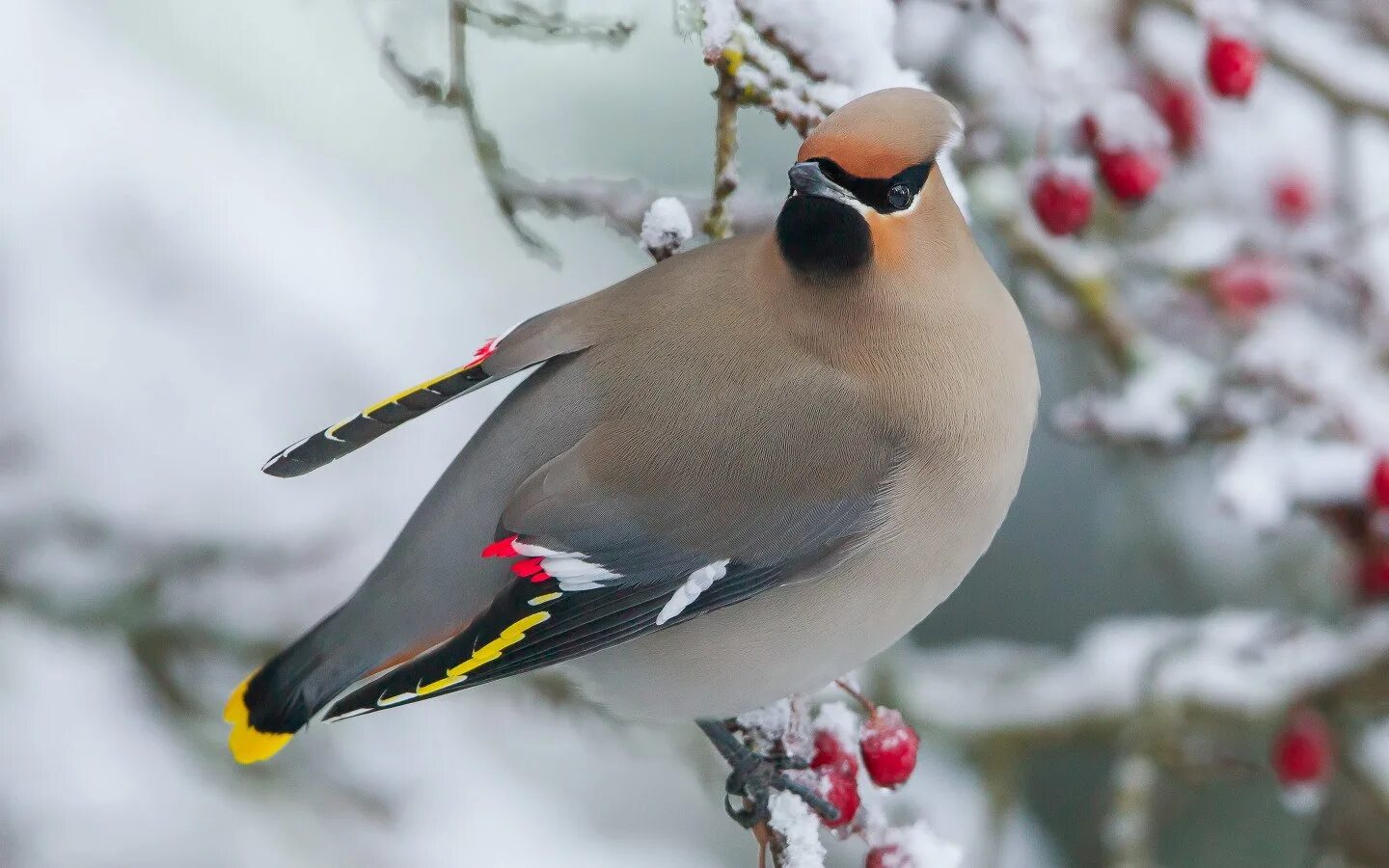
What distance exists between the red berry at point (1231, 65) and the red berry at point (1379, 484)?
80 centimetres

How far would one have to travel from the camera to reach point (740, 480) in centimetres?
239

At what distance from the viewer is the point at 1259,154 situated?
4.46 m

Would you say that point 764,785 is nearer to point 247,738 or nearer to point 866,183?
point 247,738

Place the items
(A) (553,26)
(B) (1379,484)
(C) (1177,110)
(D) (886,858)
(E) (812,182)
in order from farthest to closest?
1. (C) (1177,110)
2. (B) (1379,484)
3. (A) (553,26)
4. (D) (886,858)
5. (E) (812,182)

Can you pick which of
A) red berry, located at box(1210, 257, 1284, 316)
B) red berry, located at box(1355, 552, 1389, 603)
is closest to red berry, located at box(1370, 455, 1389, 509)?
red berry, located at box(1355, 552, 1389, 603)

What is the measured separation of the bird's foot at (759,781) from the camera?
2.47 meters

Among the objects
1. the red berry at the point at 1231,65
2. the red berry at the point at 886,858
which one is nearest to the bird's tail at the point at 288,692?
the red berry at the point at 886,858

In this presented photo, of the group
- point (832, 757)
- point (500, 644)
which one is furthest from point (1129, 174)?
point (500, 644)

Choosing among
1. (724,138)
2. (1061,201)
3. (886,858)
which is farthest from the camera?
(1061,201)

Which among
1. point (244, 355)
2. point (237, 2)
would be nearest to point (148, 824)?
point (244, 355)

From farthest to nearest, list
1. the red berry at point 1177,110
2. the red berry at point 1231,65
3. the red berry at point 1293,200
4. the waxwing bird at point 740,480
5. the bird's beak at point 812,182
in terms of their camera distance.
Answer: the red berry at point 1293,200
the red berry at point 1177,110
the red berry at point 1231,65
the waxwing bird at point 740,480
the bird's beak at point 812,182

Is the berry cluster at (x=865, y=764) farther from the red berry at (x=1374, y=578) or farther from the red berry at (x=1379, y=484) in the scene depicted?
the red berry at (x=1374, y=578)

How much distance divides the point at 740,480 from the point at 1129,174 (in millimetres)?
1148

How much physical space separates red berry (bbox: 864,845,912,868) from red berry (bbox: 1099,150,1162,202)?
1323 mm
